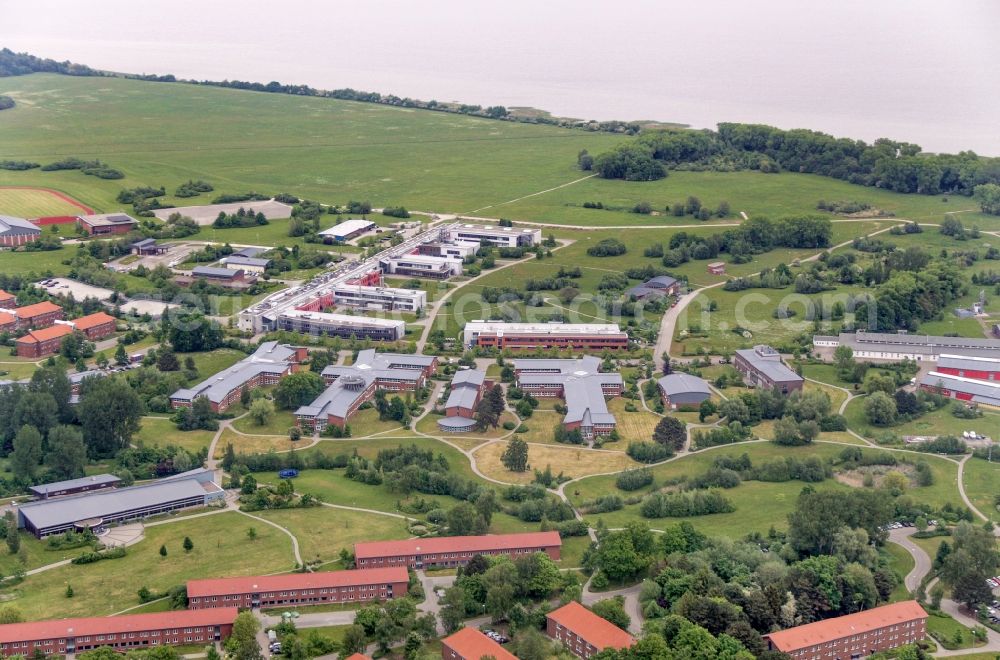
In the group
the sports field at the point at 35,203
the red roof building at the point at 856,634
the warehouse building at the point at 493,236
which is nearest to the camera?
the red roof building at the point at 856,634

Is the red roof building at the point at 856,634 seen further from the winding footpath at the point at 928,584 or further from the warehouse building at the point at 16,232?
the warehouse building at the point at 16,232

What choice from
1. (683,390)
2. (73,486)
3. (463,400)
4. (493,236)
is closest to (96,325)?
(73,486)

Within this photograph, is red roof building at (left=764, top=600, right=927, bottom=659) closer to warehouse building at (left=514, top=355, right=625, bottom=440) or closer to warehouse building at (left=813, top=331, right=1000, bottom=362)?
warehouse building at (left=514, top=355, right=625, bottom=440)

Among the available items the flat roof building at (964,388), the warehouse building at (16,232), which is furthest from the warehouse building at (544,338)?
the warehouse building at (16,232)

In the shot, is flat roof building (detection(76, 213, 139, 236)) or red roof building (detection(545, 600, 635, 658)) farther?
flat roof building (detection(76, 213, 139, 236))

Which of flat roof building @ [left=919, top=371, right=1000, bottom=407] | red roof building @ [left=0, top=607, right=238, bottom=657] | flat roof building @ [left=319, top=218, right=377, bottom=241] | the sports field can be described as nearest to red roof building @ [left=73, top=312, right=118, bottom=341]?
flat roof building @ [left=319, top=218, right=377, bottom=241]

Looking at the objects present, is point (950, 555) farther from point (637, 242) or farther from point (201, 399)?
point (637, 242)

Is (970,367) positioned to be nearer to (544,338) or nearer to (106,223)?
(544,338)
